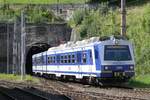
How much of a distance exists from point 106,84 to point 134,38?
427 inches

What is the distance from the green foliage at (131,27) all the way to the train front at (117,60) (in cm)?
576

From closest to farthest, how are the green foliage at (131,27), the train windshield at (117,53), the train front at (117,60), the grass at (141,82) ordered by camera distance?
the train front at (117,60), the train windshield at (117,53), the grass at (141,82), the green foliage at (131,27)

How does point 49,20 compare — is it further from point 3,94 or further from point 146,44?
→ point 3,94

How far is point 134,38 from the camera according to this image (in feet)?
132

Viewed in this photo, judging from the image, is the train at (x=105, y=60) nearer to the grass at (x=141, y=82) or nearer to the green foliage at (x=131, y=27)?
the grass at (x=141, y=82)

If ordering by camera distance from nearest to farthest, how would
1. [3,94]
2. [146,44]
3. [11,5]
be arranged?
[3,94] → [146,44] → [11,5]

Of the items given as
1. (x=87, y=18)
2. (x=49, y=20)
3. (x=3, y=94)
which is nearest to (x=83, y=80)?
(x=3, y=94)

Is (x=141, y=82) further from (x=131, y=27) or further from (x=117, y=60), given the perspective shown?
(x=131, y=27)

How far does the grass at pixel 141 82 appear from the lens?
31.1 m

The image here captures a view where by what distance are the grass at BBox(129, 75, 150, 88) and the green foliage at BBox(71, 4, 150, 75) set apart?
4.18 feet

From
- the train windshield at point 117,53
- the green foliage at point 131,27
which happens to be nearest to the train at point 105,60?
the train windshield at point 117,53

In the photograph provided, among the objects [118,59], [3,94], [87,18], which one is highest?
[87,18]

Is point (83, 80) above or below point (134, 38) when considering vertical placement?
below

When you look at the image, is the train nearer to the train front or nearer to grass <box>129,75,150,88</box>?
the train front
